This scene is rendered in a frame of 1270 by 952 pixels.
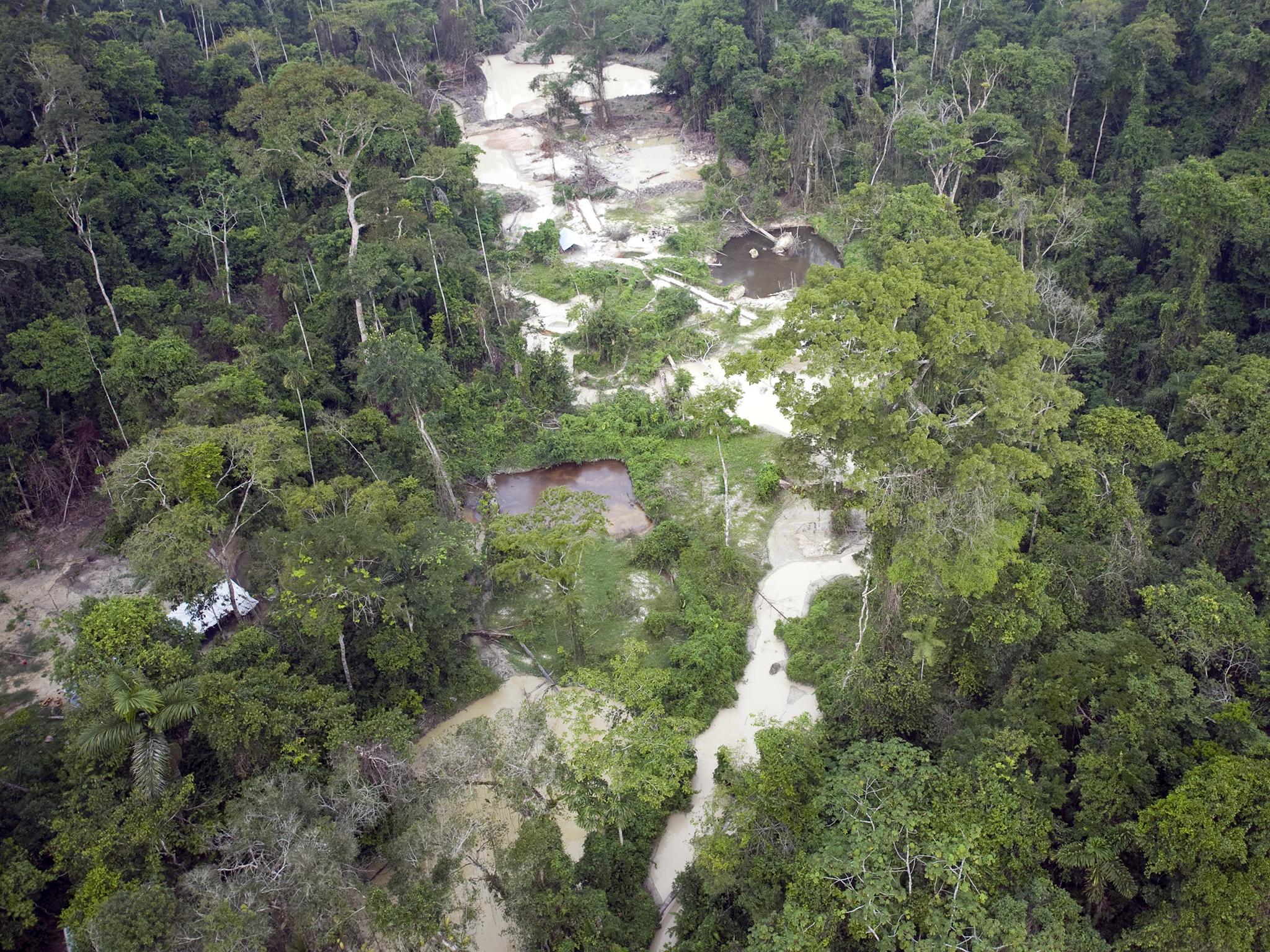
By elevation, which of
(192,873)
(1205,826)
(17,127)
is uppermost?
(17,127)

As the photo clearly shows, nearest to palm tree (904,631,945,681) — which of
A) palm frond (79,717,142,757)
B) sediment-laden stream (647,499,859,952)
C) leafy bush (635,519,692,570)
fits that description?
sediment-laden stream (647,499,859,952)

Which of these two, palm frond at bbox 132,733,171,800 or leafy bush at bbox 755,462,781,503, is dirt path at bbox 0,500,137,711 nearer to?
palm frond at bbox 132,733,171,800

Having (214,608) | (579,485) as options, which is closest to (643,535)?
(579,485)

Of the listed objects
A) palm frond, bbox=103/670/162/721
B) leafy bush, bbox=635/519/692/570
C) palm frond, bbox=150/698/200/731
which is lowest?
leafy bush, bbox=635/519/692/570

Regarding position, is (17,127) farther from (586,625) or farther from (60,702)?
(586,625)

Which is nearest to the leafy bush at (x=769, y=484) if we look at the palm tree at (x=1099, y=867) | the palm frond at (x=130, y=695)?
the palm tree at (x=1099, y=867)

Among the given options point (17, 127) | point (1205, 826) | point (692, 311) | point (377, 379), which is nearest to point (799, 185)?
point (692, 311)

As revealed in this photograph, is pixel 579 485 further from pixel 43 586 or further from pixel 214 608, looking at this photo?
pixel 43 586

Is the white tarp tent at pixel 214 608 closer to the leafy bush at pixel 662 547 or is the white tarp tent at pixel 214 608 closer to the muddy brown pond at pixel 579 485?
the muddy brown pond at pixel 579 485
